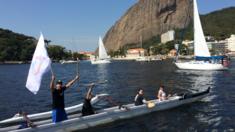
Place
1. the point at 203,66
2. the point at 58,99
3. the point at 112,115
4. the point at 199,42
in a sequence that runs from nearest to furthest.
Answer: the point at 58,99
the point at 112,115
the point at 203,66
the point at 199,42

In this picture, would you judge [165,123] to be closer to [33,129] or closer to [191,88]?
[33,129]

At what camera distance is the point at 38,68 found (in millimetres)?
18375

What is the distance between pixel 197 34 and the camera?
2940 inches

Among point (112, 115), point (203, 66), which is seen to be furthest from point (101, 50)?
point (112, 115)

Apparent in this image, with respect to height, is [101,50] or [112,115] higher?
[101,50]

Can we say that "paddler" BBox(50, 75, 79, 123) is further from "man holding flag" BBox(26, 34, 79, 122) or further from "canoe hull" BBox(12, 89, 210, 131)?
"canoe hull" BBox(12, 89, 210, 131)

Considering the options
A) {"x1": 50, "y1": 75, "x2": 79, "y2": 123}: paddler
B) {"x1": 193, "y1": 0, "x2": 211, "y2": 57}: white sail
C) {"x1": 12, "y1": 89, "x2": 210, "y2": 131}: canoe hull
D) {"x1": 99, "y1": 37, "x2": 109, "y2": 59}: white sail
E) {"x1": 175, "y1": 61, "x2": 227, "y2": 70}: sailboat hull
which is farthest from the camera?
{"x1": 99, "y1": 37, "x2": 109, "y2": 59}: white sail

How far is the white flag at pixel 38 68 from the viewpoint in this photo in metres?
18.1

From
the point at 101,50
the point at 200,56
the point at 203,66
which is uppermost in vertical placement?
the point at 101,50

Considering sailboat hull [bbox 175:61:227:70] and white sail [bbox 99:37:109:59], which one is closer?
sailboat hull [bbox 175:61:227:70]

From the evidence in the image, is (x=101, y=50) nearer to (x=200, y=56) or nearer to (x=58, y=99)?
(x=200, y=56)

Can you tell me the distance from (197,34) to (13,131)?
201 feet

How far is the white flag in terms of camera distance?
18109 millimetres

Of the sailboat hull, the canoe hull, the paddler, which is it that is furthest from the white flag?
the sailboat hull
